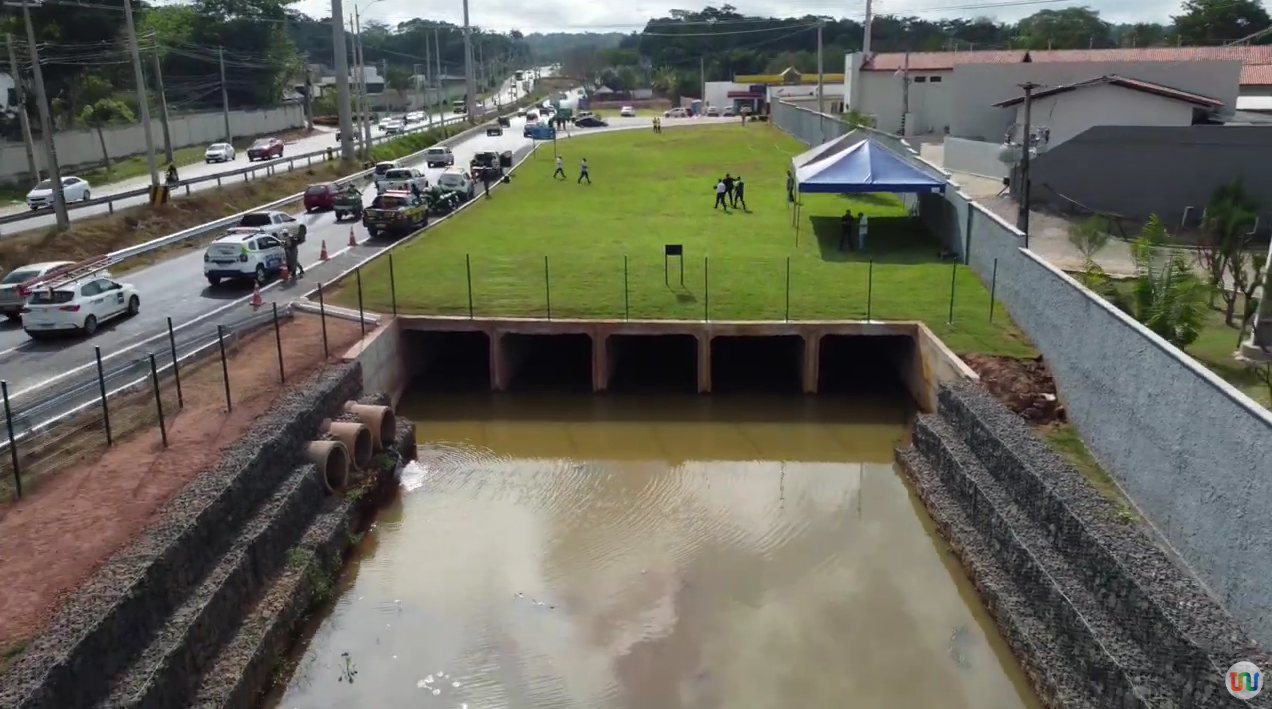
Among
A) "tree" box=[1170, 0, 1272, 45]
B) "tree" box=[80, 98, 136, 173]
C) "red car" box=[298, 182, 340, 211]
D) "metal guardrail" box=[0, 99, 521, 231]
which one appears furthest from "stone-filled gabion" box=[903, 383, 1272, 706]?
"tree" box=[1170, 0, 1272, 45]

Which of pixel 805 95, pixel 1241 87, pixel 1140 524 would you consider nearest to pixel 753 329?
pixel 1140 524

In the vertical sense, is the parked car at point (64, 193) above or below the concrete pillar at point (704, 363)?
above

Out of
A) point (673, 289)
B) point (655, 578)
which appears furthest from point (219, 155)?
point (655, 578)

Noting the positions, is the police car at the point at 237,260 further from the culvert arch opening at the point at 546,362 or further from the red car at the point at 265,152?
the red car at the point at 265,152

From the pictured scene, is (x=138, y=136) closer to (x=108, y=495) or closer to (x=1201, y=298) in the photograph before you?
(x=108, y=495)

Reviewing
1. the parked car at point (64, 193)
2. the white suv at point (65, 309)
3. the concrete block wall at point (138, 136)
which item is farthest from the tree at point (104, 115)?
the white suv at point (65, 309)

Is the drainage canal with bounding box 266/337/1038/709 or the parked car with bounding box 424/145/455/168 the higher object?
the parked car with bounding box 424/145/455/168

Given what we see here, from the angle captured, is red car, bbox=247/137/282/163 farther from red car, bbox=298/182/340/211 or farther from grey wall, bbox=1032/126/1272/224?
grey wall, bbox=1032/126/1272/224
